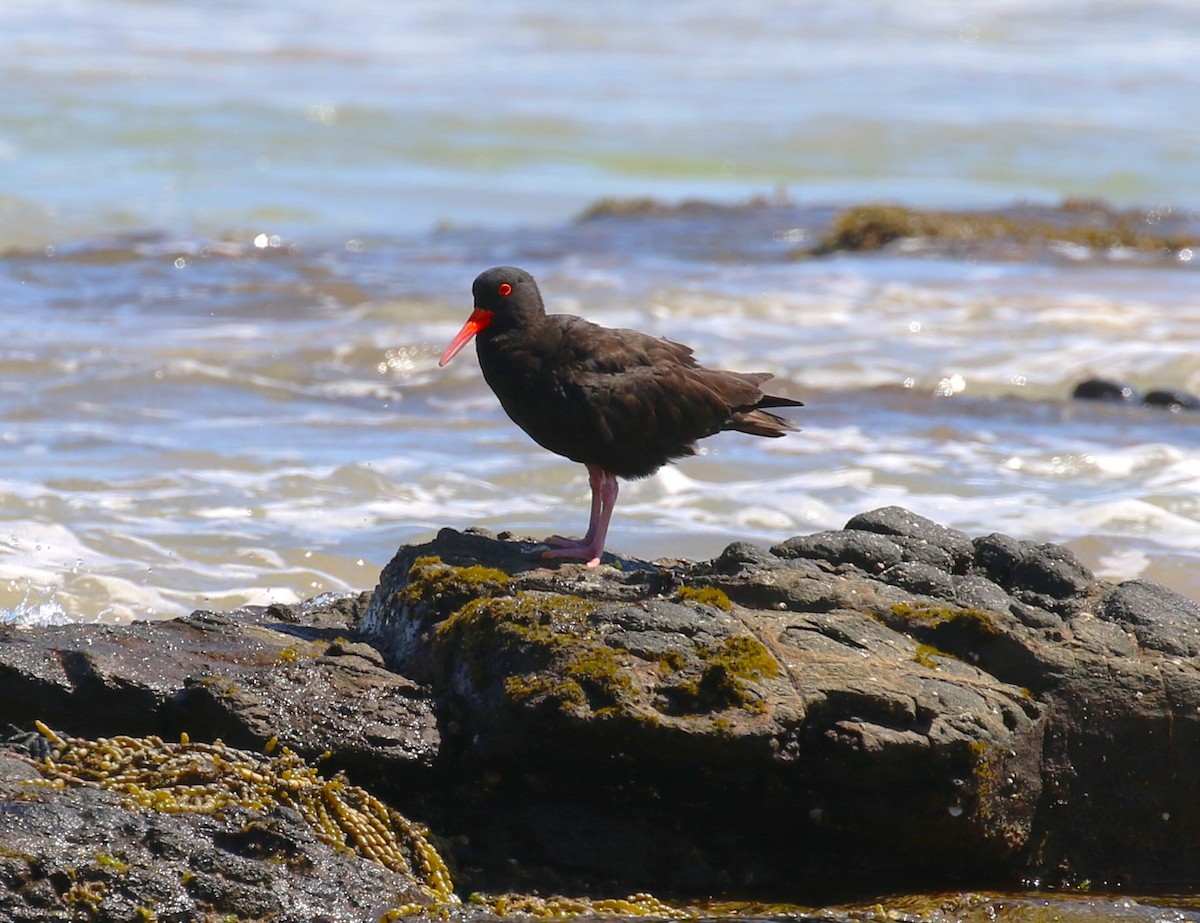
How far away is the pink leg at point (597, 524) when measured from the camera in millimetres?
5064

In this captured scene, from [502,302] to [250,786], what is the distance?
2.34 metres

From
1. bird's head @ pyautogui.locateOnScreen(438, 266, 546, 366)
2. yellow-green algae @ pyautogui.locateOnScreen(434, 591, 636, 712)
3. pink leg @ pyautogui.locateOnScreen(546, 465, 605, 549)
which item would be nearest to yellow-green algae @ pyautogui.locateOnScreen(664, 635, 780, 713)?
yellow-green algae @ pyautogui.locateOnScreen(434, 591, 636, 712)

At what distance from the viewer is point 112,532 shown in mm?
7453

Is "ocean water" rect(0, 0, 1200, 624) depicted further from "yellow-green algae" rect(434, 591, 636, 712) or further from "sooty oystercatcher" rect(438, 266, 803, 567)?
"yellow-green algae" rect(434, 591, 636, 712)

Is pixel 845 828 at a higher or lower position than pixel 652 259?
lower

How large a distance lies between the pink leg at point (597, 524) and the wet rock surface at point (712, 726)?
2.39ft

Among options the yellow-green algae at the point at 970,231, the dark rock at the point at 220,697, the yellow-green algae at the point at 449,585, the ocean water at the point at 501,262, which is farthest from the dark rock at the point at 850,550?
the yellow-green algae at the point at 970,231

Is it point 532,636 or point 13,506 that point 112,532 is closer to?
point 13,506

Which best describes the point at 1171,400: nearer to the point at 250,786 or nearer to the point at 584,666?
the point at 584,666

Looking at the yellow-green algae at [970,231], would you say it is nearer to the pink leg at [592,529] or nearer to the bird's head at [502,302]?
the pink leg at [592,529]

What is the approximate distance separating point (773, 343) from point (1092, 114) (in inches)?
834

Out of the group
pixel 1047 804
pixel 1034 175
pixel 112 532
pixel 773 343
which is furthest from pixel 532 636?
pixel 1034 175

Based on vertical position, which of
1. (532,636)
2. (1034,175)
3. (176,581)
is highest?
(1034,175)

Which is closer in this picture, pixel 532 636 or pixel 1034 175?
pixel 532 636
